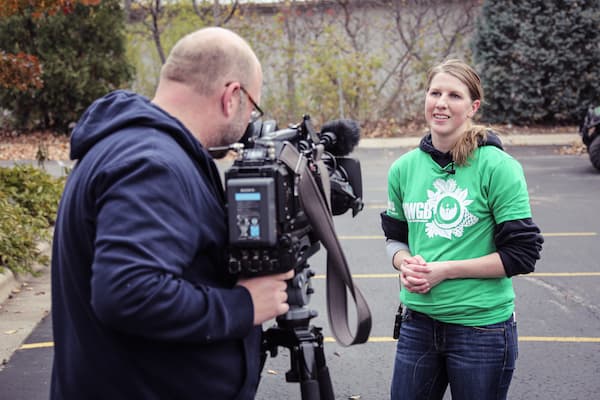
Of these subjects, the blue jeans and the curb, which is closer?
the blue jeans

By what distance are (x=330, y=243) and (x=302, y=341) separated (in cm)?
34

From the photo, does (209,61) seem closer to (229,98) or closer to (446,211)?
(229,98)

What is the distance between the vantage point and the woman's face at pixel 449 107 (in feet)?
9.50

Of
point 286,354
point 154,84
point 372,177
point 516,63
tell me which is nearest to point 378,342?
point 286,354

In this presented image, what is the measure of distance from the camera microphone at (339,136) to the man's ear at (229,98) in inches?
26.8

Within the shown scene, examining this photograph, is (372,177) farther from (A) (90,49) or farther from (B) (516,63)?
(A) (90,49)

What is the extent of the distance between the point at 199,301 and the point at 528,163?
1322 centimetres

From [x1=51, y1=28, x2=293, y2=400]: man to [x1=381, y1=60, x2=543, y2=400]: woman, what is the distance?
95cm

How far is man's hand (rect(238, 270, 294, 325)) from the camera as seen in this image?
1.93m

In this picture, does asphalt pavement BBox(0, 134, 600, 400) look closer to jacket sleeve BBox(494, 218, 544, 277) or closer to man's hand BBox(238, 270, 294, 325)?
jacket sleeve BBox(494, 218, 544, 277)

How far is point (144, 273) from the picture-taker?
1697 mm

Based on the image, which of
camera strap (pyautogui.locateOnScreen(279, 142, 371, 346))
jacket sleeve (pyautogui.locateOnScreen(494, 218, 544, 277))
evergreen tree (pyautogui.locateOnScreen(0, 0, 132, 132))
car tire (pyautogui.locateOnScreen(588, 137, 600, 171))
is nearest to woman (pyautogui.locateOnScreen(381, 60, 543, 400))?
jacket sleeve (pyautogui.locateOnScreen(494, 218, 544, 277))

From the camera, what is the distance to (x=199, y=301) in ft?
5.94

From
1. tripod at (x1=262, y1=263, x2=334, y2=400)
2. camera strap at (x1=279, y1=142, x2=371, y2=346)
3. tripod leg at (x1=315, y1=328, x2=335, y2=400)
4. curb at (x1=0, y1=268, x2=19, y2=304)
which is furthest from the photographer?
curb at (x1=0, y1=268, x2=19, y2=304)
